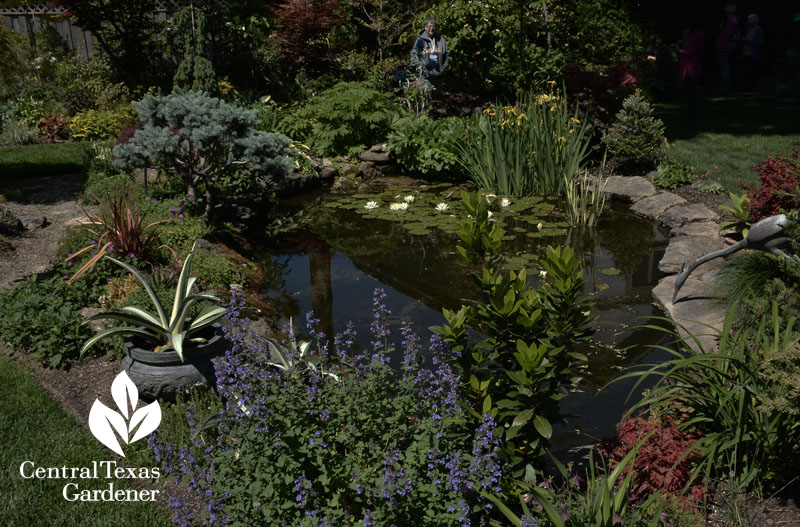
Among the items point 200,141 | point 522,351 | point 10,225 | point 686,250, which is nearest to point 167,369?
point 522,351

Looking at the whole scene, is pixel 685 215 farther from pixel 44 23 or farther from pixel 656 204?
pixel 44 23

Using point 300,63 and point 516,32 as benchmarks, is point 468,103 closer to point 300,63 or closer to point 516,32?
point 516,32

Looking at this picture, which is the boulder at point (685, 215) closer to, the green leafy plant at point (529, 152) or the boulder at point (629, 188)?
the boulder at point (629, 188)

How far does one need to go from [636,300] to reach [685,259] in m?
0.83

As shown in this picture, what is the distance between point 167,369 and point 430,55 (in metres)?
8.75

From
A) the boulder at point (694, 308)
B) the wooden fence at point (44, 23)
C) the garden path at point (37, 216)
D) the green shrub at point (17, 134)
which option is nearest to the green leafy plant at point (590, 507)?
the boulder at point (694, 308)

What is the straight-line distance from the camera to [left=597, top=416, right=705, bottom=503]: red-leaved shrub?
116 inches

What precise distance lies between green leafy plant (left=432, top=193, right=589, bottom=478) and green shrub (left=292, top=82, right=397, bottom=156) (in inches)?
307

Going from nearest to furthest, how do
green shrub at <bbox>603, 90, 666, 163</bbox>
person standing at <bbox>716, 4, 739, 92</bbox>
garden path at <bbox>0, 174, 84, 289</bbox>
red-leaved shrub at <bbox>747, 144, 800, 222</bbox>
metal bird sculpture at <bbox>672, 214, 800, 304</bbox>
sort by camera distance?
metal bird sculpture at <bbox>672, 214, 800, 304</bbox>
red-leaved shrub at <bbox>747, 144, 800, 222</bbox>
garden path at <bbox>0, 174, 84, 289</bbox>
green shrub at <bbox>603, 90, 666, 163</bbox>
person standing at <bbox>716, 4, 739, 92</bbox>

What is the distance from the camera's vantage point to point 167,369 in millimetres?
3852

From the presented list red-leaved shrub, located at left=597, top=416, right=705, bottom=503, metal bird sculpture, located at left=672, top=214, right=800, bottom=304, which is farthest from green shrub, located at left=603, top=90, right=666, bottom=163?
red-leaved shrub, located at left=597, top=416, right=705, bottom=503

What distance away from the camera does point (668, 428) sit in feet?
10.3

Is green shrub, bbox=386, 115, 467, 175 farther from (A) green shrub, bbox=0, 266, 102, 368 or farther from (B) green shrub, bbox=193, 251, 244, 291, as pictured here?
(A) green shrub, bbox=0, 266, 102, 368

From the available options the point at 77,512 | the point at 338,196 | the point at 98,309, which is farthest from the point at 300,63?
the point at 77,512
